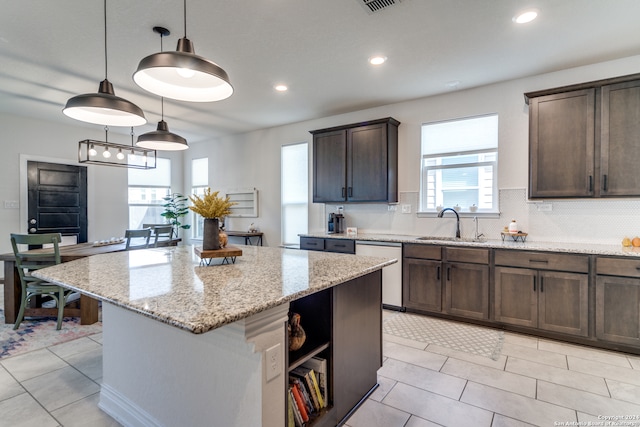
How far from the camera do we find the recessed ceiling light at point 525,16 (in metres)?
2.42

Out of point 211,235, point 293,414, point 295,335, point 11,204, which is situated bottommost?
point 293,414

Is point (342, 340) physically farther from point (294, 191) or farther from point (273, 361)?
point (294, 191)

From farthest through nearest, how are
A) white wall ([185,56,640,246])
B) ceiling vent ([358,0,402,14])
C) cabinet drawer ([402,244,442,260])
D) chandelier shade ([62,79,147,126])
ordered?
cabinet drawer ([402,244,442,260]) < white wall ([185,56,640,246]) < ceiling vent ([358,0,402,14]) < chandelier shade ([62,79,147,126])

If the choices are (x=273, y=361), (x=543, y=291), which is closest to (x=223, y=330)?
(x=273, y=361)

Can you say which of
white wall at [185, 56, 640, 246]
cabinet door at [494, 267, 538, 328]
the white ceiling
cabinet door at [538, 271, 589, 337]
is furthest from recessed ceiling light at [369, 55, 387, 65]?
cabinet door at [538, 271, 589, 337]

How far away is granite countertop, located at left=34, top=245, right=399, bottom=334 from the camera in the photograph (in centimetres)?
108

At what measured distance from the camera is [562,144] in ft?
10.3

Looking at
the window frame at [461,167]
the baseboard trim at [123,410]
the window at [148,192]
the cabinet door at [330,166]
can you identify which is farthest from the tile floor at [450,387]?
the window at [148,192]

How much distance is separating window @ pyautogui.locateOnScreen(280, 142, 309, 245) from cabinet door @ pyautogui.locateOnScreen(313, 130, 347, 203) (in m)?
0.65

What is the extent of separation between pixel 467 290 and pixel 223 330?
2.92 metres

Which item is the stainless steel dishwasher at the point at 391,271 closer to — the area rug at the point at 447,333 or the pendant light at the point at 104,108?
the area rug at the point at 447,333

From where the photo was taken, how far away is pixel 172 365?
1.59 m

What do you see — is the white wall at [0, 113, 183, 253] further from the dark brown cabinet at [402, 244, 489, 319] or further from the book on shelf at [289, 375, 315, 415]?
the book on shelf at [289, 375, 315, 415]

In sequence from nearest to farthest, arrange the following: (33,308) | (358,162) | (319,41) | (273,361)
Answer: (273,361) → (319,41) → (33,308) → (358,162)
